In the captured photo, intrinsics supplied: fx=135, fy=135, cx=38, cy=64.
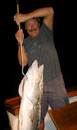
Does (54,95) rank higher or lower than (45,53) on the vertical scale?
lower

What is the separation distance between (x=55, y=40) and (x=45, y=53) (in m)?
1.35

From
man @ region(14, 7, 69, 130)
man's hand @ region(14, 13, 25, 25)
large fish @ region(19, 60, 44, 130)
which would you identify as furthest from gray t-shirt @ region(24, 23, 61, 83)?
large fish @ region(19, 60, 44, 130)

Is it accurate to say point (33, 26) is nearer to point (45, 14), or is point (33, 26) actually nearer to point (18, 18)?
point (45, 14)

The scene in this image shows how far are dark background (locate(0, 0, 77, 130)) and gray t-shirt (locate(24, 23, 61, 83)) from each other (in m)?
0.78

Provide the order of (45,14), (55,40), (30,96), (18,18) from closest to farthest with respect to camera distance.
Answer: (30,96) < (18,18) < (45,14) < (55,40)

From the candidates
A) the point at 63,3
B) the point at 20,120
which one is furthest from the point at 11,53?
the point at 20,120

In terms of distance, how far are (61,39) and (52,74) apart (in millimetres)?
1505

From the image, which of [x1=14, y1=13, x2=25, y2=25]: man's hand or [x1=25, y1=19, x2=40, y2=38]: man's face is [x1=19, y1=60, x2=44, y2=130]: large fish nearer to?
[x1=14, y1=13, x2=25, y2=25]: man's hand

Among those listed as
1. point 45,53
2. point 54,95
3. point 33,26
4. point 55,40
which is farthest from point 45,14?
point 55,40

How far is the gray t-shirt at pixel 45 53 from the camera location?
1483 millimetres

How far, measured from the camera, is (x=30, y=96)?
0.70m

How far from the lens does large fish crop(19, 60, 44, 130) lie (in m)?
0.70

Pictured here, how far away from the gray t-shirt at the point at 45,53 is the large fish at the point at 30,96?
2.37ft

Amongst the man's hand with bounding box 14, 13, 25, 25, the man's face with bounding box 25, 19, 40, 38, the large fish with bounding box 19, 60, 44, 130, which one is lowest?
the large fish with bounding box 19, 60, 44, 130
